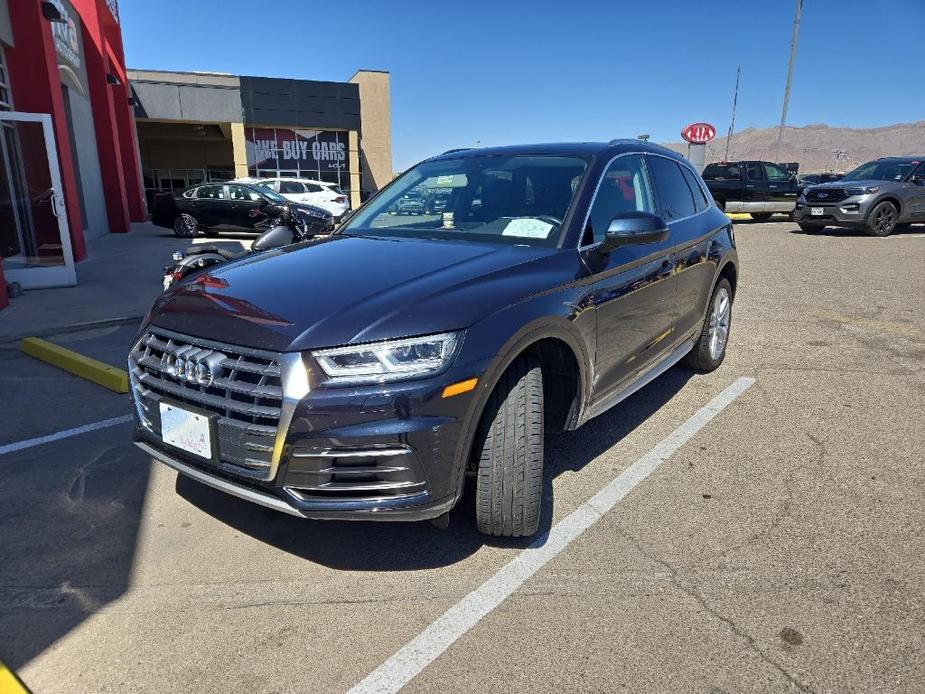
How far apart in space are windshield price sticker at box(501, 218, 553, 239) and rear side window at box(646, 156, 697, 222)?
1316 millimetres

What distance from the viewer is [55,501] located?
10.7ft

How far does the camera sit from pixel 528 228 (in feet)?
11.0

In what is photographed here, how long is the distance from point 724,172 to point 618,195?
714 inches

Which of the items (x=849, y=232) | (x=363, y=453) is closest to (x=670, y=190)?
(x=363, y=453)

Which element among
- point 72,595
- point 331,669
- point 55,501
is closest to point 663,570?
point 331,669

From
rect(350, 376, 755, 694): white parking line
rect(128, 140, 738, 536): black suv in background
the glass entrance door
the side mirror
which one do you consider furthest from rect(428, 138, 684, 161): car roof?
the glass entrance door

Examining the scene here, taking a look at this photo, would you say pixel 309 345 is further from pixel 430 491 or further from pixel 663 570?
pixel 663 570

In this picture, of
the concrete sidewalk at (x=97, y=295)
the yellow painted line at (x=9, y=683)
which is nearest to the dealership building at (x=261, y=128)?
the concrete sidewalk at (x=97, y=295)

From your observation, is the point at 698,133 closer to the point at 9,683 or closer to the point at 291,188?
the point at 291,188

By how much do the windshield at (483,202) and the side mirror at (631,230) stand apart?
0.27 m

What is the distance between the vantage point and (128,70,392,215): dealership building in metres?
30.3

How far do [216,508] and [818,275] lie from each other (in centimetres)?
997

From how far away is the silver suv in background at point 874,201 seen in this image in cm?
1507

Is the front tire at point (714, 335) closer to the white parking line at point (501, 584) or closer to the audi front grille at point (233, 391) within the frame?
the white parking line at point (501, 584)
